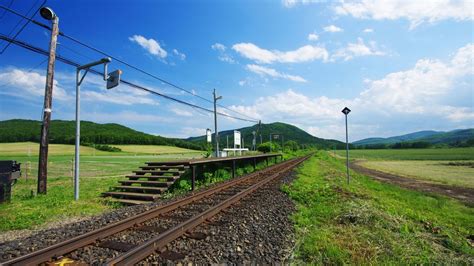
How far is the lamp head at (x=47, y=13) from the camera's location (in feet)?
31.0

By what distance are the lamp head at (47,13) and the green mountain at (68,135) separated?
2198 inches

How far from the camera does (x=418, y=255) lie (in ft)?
13.4

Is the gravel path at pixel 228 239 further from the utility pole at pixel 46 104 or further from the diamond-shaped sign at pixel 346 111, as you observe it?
the diamond-shaped sign at pixel 346 111

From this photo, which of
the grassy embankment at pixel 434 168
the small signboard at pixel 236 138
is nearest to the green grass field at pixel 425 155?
the grassy embankment at pixel 434 168

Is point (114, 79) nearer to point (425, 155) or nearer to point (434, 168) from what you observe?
point (434, 168)

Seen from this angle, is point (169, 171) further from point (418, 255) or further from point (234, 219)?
point (418, 255)

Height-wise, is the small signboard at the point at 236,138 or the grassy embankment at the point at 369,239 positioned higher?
the small signboard at the point at 236,138

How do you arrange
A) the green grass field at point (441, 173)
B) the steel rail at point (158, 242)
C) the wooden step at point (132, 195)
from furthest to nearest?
1. the green grass field at point (441, 173)
2. the wooden step at point (132, 195)
3. the steel rail at point (158, 242)

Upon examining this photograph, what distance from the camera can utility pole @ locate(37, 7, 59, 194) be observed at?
9.55 meters

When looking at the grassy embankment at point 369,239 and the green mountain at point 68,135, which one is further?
the green mountain at point 68,135

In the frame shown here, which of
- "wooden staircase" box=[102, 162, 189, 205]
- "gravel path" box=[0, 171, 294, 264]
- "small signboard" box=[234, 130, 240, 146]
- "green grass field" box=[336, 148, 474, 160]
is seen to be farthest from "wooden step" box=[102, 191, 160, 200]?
"green grass field" box=[336, 148, 474, 160]

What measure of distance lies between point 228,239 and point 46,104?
938 centimetres

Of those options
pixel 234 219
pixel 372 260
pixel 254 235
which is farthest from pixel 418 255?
pixel 234 219

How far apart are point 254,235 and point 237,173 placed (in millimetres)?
11892
